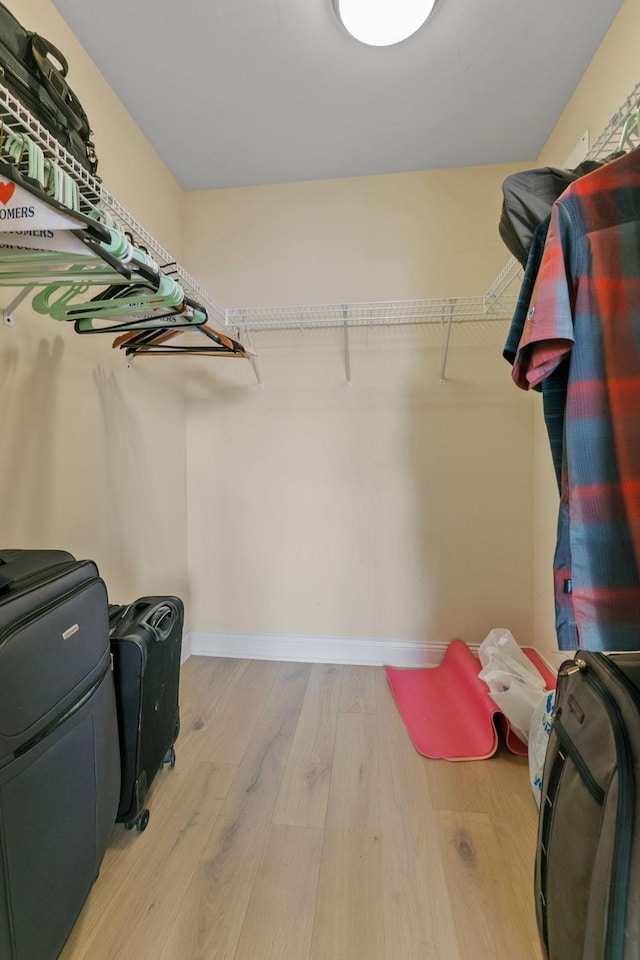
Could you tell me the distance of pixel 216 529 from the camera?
2.03m

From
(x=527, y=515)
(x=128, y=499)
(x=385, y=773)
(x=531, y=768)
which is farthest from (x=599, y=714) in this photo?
(x=128, y=499)

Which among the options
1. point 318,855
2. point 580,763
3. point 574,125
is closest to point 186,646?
point 318,855

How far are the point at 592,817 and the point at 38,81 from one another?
166 cm

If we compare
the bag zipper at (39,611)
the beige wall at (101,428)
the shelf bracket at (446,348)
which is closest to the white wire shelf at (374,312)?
the shelf bracket at (446,348)

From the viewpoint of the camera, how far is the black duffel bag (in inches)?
28.0

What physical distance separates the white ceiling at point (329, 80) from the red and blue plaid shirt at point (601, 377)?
108 cm

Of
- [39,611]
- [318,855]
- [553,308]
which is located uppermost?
[553,308]

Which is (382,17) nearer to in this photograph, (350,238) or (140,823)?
(350,238)

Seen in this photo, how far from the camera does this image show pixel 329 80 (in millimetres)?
1390

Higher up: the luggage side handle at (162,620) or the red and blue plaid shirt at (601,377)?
the red and blue plaid shirt at (601,377)

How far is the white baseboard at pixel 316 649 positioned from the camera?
1.91m

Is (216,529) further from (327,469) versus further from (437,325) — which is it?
(437,325)

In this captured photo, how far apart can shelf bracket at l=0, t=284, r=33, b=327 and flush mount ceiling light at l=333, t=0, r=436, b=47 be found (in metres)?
1.19

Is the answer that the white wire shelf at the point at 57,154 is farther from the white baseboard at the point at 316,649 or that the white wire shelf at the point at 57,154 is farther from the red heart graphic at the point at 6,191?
the white baseboard at the point at 316,649
